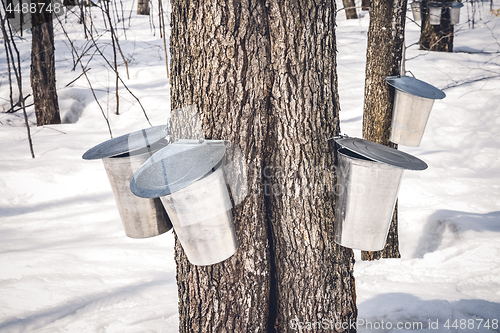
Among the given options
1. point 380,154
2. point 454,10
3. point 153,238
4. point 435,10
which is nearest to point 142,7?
point 435,10

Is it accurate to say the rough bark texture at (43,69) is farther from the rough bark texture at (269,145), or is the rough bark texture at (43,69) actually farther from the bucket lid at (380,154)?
the bucket lid at (380,154)

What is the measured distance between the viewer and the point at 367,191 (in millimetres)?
1205

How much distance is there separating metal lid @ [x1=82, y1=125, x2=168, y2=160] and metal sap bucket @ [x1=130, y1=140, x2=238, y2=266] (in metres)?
0.15

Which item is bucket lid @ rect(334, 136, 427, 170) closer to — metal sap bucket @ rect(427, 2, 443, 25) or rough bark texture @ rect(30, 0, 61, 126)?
rough bark texture @ rect(30, 0, 61, 126)

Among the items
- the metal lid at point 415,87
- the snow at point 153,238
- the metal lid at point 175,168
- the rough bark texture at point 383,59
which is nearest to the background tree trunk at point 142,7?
the snow at point 153,238

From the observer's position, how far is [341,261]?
4.66ft

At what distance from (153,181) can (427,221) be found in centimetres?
283

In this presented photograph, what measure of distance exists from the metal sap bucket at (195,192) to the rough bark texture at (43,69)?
5.10 meters

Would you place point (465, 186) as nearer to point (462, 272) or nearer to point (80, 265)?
point (462, 272)

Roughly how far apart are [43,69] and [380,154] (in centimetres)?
567

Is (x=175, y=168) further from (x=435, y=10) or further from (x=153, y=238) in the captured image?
(x=435, y=10)

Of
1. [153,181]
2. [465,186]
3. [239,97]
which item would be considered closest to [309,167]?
[239,97]

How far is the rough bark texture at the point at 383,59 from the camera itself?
2400 mm

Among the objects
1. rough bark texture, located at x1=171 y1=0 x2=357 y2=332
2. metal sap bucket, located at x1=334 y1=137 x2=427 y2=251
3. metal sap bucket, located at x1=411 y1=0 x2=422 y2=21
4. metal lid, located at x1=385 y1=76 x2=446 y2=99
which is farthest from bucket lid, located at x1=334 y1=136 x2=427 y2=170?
metal sap bucket, located at x1=411 y1=0 x2=422 y2=21
